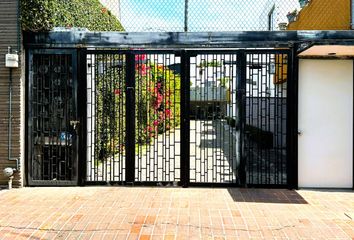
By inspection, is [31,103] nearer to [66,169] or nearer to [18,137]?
[18,137]

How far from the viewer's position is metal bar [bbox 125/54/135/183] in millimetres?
6949

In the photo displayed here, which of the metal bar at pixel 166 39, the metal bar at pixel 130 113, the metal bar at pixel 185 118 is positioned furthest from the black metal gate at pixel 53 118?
the metal bar at pixel 185 118

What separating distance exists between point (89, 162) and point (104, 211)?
1857 mm

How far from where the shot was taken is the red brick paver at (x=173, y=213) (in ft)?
15.2

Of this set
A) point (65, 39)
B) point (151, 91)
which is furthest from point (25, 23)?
point (151, 91)

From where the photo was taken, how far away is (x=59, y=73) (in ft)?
22.9

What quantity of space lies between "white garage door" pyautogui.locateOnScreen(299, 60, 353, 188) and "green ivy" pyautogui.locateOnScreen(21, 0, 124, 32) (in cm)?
486

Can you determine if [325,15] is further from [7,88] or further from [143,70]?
[7,88]

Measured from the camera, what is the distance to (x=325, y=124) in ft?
22.8

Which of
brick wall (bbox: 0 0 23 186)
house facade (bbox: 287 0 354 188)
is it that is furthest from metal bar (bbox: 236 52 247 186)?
brick wall (bbox: 0 0 23 186)

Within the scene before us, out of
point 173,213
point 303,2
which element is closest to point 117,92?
point 173,213

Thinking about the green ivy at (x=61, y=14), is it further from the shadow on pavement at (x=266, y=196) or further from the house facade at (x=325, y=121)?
the house facade at (x=325, y=121)

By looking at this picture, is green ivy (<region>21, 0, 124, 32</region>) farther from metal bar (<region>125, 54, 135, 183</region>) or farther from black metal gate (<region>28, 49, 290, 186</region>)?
metal bar (<region>125, 54, 135, 183</region>)

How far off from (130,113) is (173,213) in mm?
2355
